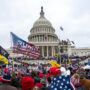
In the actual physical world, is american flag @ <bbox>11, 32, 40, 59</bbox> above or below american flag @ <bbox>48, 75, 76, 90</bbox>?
above

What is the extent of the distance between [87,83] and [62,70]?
3.85ft

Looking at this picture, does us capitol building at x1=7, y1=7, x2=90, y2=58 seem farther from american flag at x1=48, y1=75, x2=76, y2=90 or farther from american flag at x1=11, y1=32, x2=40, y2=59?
american flag at x1=48, y1=75, x2=76, y2=90

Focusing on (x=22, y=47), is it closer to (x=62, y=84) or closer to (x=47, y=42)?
(x=62, y=84)

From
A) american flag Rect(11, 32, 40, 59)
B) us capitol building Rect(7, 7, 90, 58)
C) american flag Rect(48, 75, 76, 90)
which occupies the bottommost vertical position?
american flag Rect(48, 75, 76, 90)

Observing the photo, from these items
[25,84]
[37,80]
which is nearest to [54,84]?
[25,84]

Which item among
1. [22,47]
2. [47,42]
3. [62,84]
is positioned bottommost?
[62,84]

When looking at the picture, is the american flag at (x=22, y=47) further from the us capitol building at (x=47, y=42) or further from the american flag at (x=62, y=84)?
the us capitol building at (x=47, y=42)

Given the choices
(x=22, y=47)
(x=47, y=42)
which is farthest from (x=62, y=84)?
(x=47, y=42)

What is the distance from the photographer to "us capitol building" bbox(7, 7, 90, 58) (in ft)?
295

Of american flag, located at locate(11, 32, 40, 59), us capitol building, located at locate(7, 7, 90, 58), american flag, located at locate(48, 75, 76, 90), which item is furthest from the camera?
us capitol building, located at locate(7, 7, 90, 58)

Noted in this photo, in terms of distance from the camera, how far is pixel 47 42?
299 feet

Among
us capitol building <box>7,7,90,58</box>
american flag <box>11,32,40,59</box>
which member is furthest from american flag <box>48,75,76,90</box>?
us capitol building <box>7,7,90,58</box>

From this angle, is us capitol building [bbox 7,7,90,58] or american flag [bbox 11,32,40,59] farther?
us capitol building [bbox 7,7,90,58]

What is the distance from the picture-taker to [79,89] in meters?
5.93
